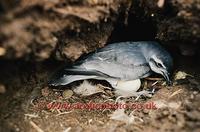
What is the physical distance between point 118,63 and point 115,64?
3 centimetres

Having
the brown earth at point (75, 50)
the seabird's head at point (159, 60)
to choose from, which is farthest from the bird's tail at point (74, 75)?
the seabird's head at point (159, 60)

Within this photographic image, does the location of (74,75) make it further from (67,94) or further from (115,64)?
(115,64)

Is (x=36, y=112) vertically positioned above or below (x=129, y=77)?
below

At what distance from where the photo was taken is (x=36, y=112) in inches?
110

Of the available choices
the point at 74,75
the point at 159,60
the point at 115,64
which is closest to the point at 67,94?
the point at 74,75

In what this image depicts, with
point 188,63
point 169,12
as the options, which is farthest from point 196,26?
point 188,63

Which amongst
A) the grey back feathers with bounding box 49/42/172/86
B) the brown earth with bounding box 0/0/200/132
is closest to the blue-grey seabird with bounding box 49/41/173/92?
the grey back feathers with bounding box 49/42/172/86

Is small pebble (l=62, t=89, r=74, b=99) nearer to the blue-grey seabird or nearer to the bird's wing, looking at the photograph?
the blue-grey seabird

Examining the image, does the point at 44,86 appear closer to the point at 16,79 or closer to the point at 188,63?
the point at 16,79

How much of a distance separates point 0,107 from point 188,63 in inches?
68.7

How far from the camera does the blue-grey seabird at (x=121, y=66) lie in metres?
2.97

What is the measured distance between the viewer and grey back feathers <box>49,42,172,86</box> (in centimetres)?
297

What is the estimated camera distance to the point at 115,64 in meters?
3.04

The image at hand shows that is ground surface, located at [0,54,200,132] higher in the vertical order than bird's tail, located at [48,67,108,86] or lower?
lower
